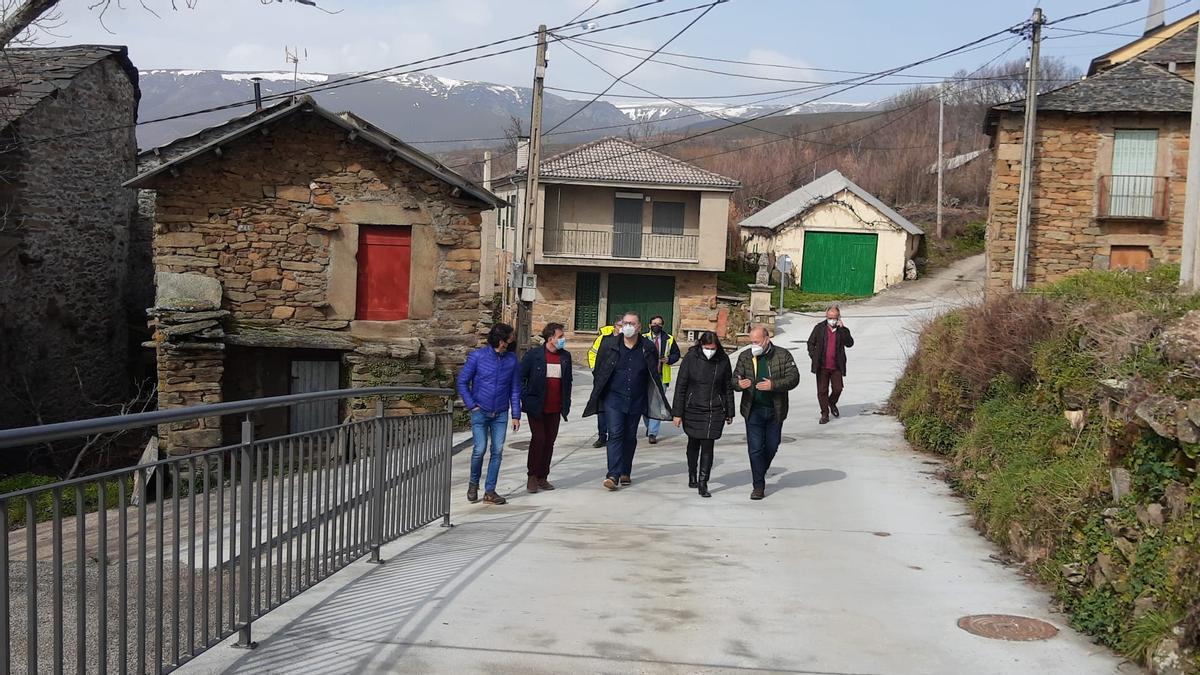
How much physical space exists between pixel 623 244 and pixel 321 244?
1977 centimetres

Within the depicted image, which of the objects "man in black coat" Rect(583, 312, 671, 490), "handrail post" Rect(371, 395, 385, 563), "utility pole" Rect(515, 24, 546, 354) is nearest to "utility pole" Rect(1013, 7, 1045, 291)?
"utility pole" Rect(515, 24, 546, 354)

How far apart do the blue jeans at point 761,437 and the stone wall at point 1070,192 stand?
14823mm

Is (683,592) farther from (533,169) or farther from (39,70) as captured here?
(39,70)

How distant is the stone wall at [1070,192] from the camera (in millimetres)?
23078

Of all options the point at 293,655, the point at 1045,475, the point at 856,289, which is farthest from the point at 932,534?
the point at 856,289

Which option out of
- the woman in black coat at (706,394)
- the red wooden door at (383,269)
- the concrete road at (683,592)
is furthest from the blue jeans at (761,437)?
the red wooden door at (383,269)

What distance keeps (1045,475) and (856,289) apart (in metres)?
34.5

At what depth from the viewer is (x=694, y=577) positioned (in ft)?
22.7

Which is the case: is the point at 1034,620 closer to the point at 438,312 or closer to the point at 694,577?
the point at 694,577

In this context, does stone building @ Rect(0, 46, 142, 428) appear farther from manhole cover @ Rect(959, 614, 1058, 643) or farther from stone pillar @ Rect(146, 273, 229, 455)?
manhole cover @ Rect(959, 614, 1058, 643)

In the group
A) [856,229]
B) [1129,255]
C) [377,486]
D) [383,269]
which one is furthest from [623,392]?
[856,229]

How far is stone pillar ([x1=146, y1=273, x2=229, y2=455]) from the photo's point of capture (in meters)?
15.9

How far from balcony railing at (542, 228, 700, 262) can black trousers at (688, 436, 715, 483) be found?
25305mm

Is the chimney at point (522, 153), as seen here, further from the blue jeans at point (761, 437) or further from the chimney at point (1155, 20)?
the blue jeans at point (761, 437)
